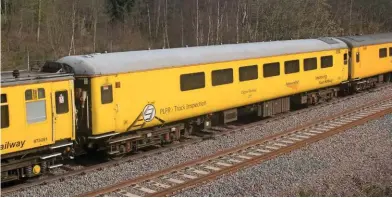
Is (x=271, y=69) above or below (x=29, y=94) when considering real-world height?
above

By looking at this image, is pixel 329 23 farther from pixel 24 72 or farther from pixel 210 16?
pixel 24 72

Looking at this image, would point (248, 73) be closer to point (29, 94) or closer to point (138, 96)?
point (138, 96)

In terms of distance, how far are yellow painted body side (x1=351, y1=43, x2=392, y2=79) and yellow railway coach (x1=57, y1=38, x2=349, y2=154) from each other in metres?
3.43

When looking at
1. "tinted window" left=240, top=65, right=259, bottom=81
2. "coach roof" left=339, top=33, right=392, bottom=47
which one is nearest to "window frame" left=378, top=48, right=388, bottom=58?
"coach roof" left=339, top=33, right=392, bottom=47

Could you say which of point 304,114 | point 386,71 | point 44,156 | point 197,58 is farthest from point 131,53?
point 386,71

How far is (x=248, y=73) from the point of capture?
17844 millimetres

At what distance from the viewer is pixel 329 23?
45.0 metres

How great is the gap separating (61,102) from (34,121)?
0.91 meters

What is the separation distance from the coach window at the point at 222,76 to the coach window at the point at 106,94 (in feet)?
13.8

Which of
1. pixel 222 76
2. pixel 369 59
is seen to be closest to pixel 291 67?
pixel 222 76

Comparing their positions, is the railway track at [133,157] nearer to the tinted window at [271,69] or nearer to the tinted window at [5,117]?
the tinted window at [5,117]

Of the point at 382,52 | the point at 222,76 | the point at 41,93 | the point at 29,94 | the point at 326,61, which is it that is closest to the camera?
the point at 29,94

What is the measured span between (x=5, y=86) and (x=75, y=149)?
3.03 metres

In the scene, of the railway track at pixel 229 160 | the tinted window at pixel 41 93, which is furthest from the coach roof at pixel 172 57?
the railway track at pixel 229 160
